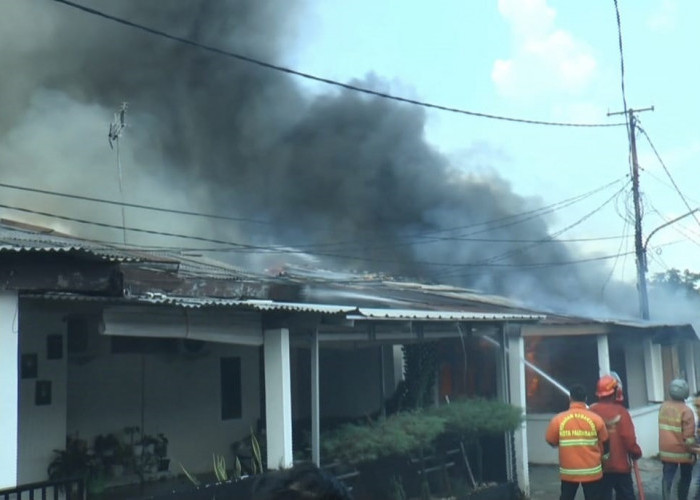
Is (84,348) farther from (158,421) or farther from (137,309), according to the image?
(137,309)

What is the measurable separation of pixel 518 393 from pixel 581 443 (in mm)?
3802

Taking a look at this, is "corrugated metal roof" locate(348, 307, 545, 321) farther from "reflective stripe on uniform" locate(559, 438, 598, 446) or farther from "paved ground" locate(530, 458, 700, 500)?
"paved ground" locate(530, 458, 700, 500)

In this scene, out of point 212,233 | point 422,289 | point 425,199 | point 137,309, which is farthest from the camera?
point 425,199

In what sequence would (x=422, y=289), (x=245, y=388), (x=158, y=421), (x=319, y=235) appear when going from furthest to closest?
(x=319, y=235)
(x=422, y=289)
(x=245, y=388)
(x=158, y=421)

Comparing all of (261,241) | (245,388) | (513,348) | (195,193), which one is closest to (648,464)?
(513,348)

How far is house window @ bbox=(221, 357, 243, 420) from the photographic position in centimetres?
1127

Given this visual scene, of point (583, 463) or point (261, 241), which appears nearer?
point (583, 463)

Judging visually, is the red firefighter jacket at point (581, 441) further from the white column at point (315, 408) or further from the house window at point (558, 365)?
the house window at point (558, 365)

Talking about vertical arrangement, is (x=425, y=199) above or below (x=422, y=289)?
above

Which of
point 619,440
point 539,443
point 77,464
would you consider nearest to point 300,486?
point 619,440

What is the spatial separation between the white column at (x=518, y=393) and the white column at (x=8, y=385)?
6732 mm

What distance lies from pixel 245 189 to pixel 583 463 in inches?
641

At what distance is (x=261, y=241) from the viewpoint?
2228cm

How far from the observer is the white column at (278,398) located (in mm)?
8227
